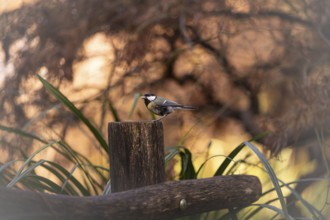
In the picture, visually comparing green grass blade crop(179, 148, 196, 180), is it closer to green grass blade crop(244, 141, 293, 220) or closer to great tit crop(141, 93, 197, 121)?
great tit crop(141, 93, 197, 121)

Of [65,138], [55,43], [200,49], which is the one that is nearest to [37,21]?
[55,43]

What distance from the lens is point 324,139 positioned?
11.2ft

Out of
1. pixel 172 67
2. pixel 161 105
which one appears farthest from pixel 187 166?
pixel 172 67

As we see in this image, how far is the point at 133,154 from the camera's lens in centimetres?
154

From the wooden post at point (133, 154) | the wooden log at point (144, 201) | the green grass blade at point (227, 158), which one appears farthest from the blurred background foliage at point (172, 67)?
the wooden post at point (133, 154)

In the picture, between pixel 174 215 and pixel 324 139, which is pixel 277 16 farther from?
pixel 174 215

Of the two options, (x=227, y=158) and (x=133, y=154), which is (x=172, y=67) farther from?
(x=133, y=154)

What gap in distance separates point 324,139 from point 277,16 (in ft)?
2.88

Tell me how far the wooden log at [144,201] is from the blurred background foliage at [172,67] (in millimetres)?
1647

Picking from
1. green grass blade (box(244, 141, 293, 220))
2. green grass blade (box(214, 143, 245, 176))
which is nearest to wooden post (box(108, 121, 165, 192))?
green grass blade (box(244, 141, 293, 220))

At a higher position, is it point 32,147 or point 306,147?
point 32,147

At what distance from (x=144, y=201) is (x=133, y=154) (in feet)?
0.57

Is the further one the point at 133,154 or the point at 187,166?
the point at 187,166

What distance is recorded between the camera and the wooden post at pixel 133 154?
60.7 inches
